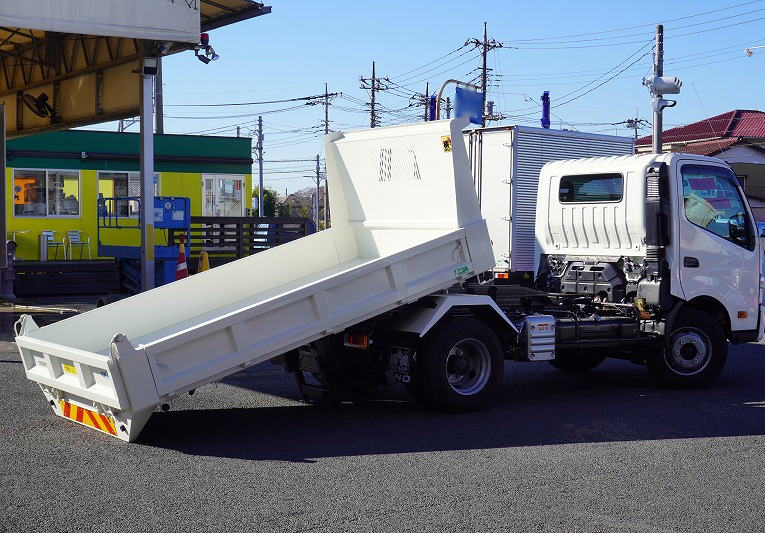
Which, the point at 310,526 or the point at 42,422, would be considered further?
the point at 42,422

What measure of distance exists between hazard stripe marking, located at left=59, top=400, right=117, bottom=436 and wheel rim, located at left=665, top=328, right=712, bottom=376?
6.24 m

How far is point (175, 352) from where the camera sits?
7.49 metres

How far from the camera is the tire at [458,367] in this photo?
29.2ft

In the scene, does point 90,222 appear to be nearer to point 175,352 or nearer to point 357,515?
point 175,352

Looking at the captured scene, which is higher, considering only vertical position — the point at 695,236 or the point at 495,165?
Answer: the point at 495,165

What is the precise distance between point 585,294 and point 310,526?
6288mm

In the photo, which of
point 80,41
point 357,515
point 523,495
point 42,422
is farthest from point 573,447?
point 80,41

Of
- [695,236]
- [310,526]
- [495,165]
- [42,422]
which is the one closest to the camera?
[310,526]

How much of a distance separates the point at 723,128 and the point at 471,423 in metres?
43.8

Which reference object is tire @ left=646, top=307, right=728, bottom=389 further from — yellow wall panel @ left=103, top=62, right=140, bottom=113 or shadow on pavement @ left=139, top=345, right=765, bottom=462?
yellow wall panel @ left=103, top=62, right=140, bottom=113

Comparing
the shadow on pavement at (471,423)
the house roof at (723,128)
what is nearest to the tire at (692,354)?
the shadow on pavement at (471,423)

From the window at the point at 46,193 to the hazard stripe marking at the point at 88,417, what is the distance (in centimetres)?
2057

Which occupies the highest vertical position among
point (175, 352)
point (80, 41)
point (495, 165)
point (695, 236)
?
point (80, 41)

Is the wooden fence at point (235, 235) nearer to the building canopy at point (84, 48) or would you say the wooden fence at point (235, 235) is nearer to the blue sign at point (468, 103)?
the building canopy at point (84, 48)
